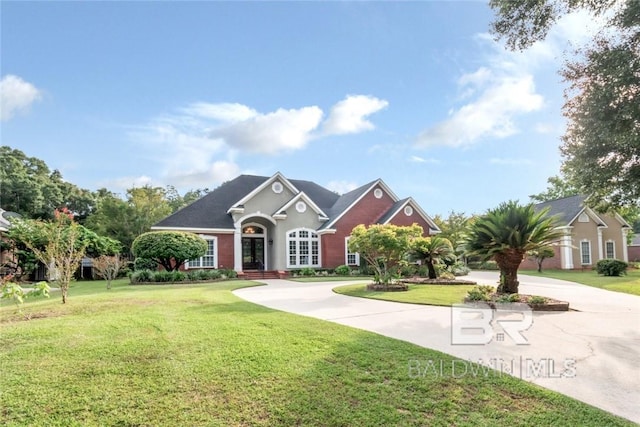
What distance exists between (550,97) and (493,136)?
3.53 metres

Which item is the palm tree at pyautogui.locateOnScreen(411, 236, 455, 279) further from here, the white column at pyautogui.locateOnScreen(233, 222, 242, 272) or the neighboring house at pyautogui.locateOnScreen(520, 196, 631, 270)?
the neighboring house at pyautogui.locateOnScreen(520, 196, 631, 270)

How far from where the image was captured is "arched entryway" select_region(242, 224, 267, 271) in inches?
1033

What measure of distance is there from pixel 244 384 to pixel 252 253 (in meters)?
22.8

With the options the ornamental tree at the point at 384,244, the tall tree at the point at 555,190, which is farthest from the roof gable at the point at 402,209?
the tall tree at the point at 555,190

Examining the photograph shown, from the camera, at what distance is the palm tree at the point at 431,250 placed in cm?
1695

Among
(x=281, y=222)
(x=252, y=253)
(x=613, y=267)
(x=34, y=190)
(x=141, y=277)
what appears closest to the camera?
(x=141, y=277)

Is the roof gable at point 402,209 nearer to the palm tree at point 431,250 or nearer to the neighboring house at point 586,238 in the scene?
the palm tree at point 431,250

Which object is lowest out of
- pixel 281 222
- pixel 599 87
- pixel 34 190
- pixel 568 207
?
pixel 281 222

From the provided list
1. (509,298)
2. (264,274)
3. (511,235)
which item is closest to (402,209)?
(264,274)

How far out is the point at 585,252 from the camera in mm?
28969

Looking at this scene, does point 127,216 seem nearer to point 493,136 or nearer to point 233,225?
point 233,225

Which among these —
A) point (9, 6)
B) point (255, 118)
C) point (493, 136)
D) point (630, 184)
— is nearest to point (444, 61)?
point (493, 136)

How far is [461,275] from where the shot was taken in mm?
20922

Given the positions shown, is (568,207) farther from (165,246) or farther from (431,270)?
(165,246)
